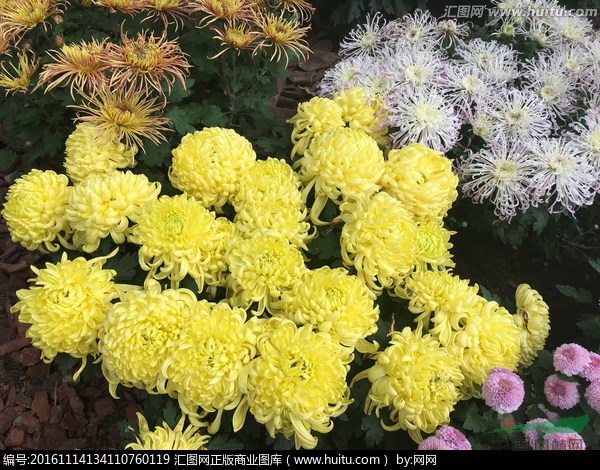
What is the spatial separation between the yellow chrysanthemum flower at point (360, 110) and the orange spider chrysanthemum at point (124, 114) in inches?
24.0

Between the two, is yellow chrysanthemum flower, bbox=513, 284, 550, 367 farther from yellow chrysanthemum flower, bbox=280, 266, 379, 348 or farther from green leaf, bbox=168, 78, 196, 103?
green leaf, bbox=168, 78, 196, 103

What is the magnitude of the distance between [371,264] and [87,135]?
3.12 ft

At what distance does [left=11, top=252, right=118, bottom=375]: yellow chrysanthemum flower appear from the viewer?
1188mm

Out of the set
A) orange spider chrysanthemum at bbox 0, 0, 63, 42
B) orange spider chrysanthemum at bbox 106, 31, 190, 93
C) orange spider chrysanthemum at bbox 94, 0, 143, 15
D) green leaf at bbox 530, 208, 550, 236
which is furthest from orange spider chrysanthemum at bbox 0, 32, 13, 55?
green leaf at bbox 530, 208, 550, 236

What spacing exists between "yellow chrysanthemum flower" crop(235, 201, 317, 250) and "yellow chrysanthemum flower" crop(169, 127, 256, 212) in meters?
0.10

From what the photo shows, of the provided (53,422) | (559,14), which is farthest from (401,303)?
(559,14)

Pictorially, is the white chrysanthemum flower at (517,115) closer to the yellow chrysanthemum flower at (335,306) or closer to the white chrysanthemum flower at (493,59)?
the white chrysanthemum flower at (493,59)

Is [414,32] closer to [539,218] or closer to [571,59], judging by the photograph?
[571,59]

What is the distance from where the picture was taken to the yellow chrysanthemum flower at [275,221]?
4.58 feet

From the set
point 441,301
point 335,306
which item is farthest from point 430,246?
point 335,306

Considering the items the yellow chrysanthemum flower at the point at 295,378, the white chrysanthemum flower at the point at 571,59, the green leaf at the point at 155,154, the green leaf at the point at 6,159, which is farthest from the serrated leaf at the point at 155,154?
the white chrysanthemum flower at the point at 571,59

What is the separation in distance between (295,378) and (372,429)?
1.15 feet

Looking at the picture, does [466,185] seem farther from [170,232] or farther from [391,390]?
[170,232]

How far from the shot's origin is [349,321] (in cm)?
122
